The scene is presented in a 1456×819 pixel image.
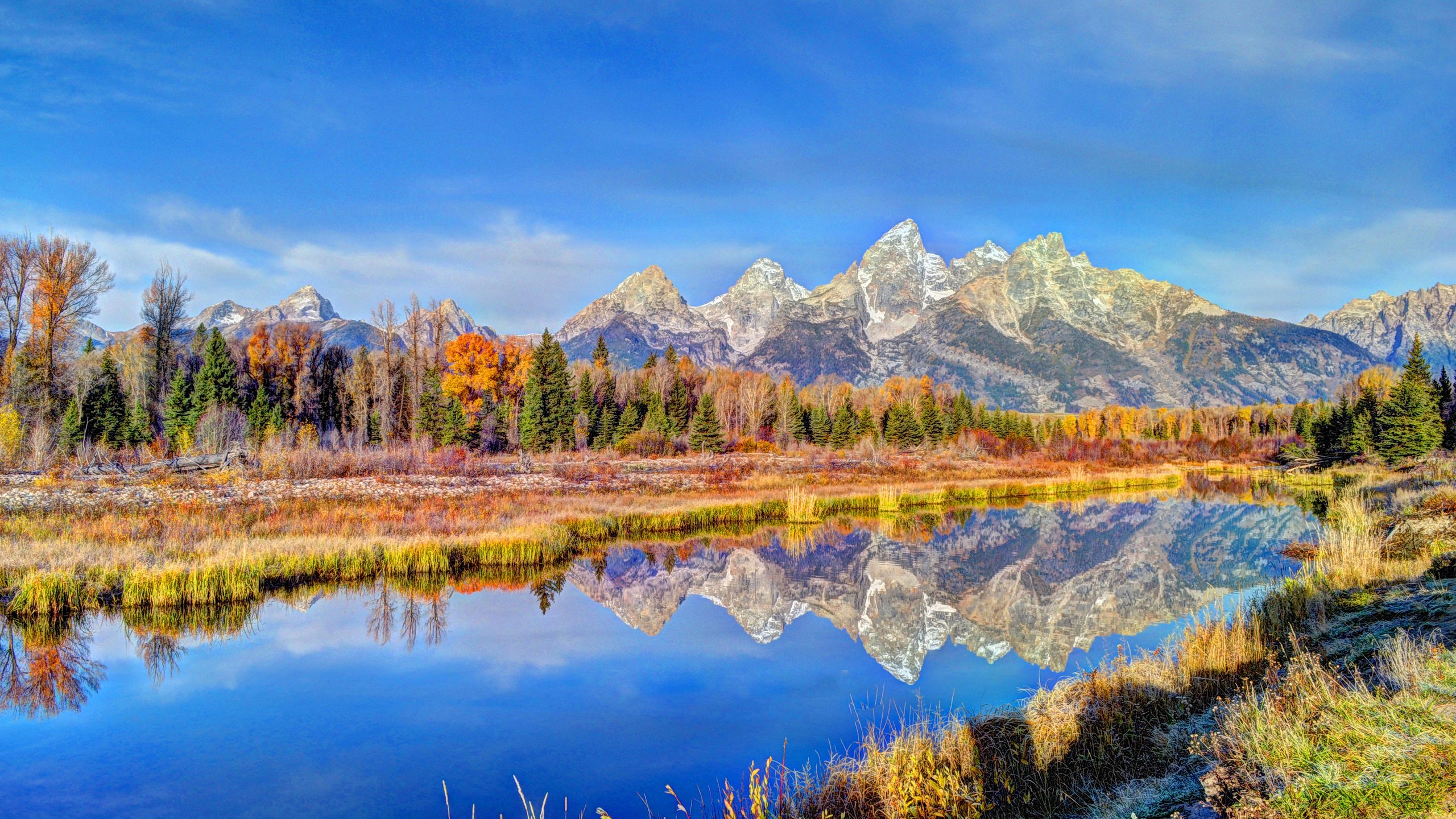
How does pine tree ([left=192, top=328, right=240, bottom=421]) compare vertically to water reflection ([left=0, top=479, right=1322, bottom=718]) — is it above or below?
above

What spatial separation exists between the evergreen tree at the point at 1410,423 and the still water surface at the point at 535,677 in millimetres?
37860

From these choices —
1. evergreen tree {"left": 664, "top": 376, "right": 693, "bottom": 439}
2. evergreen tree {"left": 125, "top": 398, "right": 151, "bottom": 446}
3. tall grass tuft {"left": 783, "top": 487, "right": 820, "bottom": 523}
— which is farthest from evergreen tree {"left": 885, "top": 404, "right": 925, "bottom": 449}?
evergreen tree {"left": 125, "top": 398, "right": 151, "bottom": 446}

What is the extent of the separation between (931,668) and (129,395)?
176 ft

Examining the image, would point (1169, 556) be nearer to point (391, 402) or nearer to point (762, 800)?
point (762, 800)

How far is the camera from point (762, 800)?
5.70m

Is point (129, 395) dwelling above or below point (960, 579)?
above

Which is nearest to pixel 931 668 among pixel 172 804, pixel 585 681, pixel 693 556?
pixel 585 681

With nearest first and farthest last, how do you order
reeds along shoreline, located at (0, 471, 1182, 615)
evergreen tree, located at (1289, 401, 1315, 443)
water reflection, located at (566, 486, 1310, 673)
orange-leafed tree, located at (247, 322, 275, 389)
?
reeds along shoreline, located at (0, 471, 1182, 615) < water reflection, located at (566, 486, 1310, 673) < orange-leafed tree, located at (247, 322, 275, 389) < evergreen tree, located at (1289, 401, 1315, 443)

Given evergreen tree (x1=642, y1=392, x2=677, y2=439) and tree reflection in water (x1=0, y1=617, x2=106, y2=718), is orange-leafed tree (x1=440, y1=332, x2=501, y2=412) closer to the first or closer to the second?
evergreen tree (x1=642, y1=392, x2=677, y2=439)

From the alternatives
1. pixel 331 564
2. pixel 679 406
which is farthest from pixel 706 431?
pixel 331 564

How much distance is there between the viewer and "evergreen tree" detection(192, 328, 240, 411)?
144ft

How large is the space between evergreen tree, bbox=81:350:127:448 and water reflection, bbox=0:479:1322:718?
1353 inches

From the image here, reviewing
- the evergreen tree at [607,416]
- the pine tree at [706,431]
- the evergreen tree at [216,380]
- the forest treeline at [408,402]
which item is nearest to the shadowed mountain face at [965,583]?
the forest treeline at [408,402]

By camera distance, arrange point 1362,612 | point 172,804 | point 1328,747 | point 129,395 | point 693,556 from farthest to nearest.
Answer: point 129,395 → point 693,556 → point 1362,612 → point 172,804 → point 1328,747
